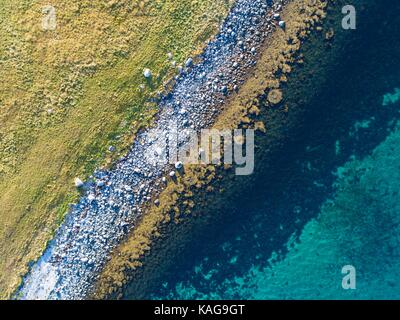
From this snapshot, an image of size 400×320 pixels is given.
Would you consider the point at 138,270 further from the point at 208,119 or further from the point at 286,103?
the point at 286,103

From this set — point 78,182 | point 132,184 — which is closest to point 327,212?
point 132,184

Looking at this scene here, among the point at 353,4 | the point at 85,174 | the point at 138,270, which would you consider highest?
the point at 353,4

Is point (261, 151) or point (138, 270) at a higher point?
point (261, 151)

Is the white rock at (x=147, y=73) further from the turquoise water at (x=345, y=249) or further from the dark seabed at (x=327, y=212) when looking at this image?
the turquoise water at (x=345, y=249)

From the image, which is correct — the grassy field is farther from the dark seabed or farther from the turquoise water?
the turquoise water

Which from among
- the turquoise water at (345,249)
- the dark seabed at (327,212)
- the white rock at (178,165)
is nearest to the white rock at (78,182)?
the white rock at (178,165)
